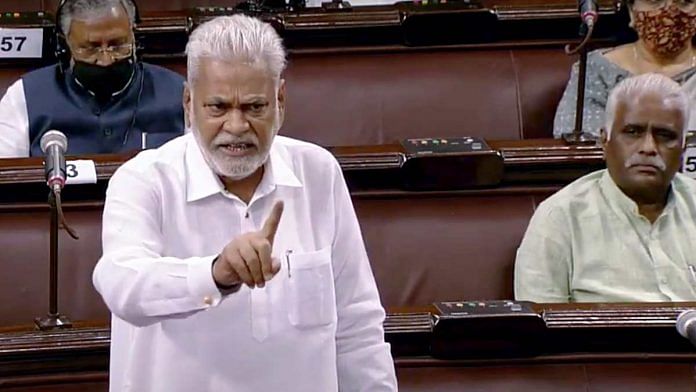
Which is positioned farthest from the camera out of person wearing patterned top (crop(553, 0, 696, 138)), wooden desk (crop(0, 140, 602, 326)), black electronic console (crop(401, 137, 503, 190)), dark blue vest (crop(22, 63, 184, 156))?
person wearing patterned top (crop(553, 0, 696, 138))

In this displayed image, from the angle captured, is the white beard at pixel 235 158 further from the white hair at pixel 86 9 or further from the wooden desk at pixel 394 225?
the white hair at pixel 86 9

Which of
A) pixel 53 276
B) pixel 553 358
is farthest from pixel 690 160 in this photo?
pixel 53 276

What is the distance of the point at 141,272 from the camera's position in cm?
115

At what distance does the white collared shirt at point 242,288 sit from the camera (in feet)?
4.03

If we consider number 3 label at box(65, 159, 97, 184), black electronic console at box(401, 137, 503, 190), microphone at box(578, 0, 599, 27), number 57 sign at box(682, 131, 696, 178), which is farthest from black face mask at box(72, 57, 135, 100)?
number 57 sign at box(682, 131, 696, 178)

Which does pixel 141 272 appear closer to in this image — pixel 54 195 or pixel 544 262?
pixel 54 195

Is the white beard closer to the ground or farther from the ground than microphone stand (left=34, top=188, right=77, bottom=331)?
farther from the ground

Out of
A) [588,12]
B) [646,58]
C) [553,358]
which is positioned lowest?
[553,358]

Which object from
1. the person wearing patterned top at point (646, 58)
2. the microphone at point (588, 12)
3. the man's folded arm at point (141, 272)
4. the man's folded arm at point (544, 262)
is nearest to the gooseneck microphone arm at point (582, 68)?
the microphone at point (588, 12)

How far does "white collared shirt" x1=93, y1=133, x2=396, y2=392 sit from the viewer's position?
1.23 metres

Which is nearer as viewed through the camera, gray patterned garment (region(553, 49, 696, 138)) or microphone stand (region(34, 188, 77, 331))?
microphone stand (region(34, 188, 77, 331))

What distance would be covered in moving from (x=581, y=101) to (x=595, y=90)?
7.8 inches

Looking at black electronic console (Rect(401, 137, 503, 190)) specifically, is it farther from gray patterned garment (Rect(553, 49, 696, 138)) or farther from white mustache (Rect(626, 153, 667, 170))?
gray patterned garment (Rect(553, 49, 696, 138))

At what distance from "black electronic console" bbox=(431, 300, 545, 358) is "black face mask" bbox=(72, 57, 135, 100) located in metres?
0.74
